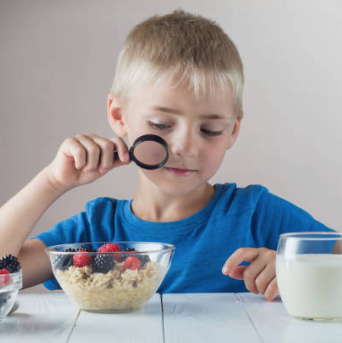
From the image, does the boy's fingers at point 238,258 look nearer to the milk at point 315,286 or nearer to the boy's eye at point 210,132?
the milk at point 315,286

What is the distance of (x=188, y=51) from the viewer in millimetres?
1190

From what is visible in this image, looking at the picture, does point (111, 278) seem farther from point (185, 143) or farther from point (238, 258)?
point (185, 143)

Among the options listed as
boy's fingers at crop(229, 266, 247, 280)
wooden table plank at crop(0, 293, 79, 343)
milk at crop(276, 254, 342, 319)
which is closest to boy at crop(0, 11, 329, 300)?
boy's fingers at crop(229, 266, 247, 280)

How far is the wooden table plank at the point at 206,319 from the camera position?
64 centimetres

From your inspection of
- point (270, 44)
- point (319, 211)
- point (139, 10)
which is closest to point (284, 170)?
point (319, 211)

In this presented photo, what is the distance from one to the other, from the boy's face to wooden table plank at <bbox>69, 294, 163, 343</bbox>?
441 mm

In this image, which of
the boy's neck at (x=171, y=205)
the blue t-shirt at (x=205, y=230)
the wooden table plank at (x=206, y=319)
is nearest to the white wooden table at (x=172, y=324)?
the wooden table plank at (x=206, y=319)

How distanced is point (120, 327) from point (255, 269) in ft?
1.03

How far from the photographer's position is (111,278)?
746 millimetres

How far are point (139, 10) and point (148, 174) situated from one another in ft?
2.82

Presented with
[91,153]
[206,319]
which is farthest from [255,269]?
[91,153]

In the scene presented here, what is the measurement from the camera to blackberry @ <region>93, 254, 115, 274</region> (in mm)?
744

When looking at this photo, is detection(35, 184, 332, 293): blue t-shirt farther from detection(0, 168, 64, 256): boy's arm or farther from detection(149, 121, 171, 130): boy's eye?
detection(149, 121, 171, 130): boy's eye

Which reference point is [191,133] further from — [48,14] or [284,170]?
[48,14]
